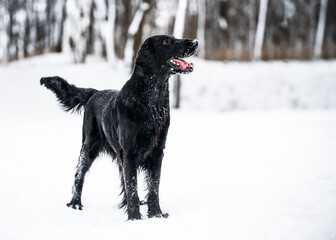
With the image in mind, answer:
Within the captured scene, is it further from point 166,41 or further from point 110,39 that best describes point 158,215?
point 110,39

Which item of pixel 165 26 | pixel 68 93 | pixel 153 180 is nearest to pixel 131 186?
pixel 153 180

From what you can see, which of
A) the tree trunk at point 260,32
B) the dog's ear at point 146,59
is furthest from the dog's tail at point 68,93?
the tree trunk at point 260,32

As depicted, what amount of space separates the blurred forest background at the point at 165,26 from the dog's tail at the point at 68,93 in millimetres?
7329

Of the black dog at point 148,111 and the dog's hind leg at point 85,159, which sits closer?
the black dog at point 148,111

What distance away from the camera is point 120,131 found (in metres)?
4.02

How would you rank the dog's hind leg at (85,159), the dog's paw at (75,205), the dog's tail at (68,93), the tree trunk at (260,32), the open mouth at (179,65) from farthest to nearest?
the tree trunk at (260,32) → the dog's tail at (68,93) → the dog's hind leg at (85,159) → the dog's paw at (75,205) → the open mouth at (179,65)

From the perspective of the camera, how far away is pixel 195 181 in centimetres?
559

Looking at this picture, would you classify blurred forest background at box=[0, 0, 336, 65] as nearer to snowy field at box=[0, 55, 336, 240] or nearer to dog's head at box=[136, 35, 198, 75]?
snowy field at box=[0, 55, 336, 240]

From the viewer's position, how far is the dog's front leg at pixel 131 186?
397cm

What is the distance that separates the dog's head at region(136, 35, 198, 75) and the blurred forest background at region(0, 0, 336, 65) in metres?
8.22

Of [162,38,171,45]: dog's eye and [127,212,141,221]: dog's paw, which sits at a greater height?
[162,38,171,45]: dog's eye

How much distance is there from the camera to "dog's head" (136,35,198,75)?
393 centimetres

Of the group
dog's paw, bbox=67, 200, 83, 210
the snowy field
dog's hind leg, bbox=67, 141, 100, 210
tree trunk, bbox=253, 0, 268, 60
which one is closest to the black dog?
the snowy field

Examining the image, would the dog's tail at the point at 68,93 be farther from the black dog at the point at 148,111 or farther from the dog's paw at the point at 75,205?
the dog's paw at the point at 75,205
